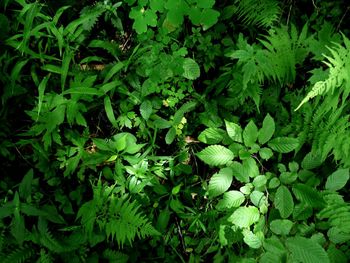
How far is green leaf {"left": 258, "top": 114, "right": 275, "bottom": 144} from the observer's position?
2.24 metres

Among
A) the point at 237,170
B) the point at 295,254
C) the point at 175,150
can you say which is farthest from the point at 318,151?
the point at 175,150

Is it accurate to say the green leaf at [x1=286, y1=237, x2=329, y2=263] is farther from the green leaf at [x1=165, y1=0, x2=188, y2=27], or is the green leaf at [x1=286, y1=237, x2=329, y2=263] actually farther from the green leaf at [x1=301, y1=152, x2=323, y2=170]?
the green leaf at [x1=165, y1=0, x2=188, y2=27]

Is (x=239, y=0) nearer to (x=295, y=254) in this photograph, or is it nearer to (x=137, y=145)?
(x=137, y=145)

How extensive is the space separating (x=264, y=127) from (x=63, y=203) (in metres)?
1.50

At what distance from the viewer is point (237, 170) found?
2.27m

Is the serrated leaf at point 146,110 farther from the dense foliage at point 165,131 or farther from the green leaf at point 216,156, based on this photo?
the green leaf at point 216,156

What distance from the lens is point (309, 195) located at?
6.98ft

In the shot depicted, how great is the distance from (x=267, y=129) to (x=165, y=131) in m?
0.85

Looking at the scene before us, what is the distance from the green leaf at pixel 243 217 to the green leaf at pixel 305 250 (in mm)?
234

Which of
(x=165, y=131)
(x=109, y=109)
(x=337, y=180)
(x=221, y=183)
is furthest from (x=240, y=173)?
(x=109, y=109)

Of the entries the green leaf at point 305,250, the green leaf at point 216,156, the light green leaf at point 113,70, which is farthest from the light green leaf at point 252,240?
the light green leaf at point 113,70

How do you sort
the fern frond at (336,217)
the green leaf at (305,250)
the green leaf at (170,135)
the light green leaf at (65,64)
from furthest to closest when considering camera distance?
the green leaf at (170,135)
the light green leaf at (65,64)
the fern frond at (336,217)
the green leaf at (305,250)

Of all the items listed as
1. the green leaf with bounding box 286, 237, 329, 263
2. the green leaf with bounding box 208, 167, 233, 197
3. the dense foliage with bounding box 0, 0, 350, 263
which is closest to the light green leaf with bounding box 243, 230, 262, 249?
the dense foliage with bounding box 0, 0, 350, 263

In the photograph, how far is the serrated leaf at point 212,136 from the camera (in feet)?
7.98
